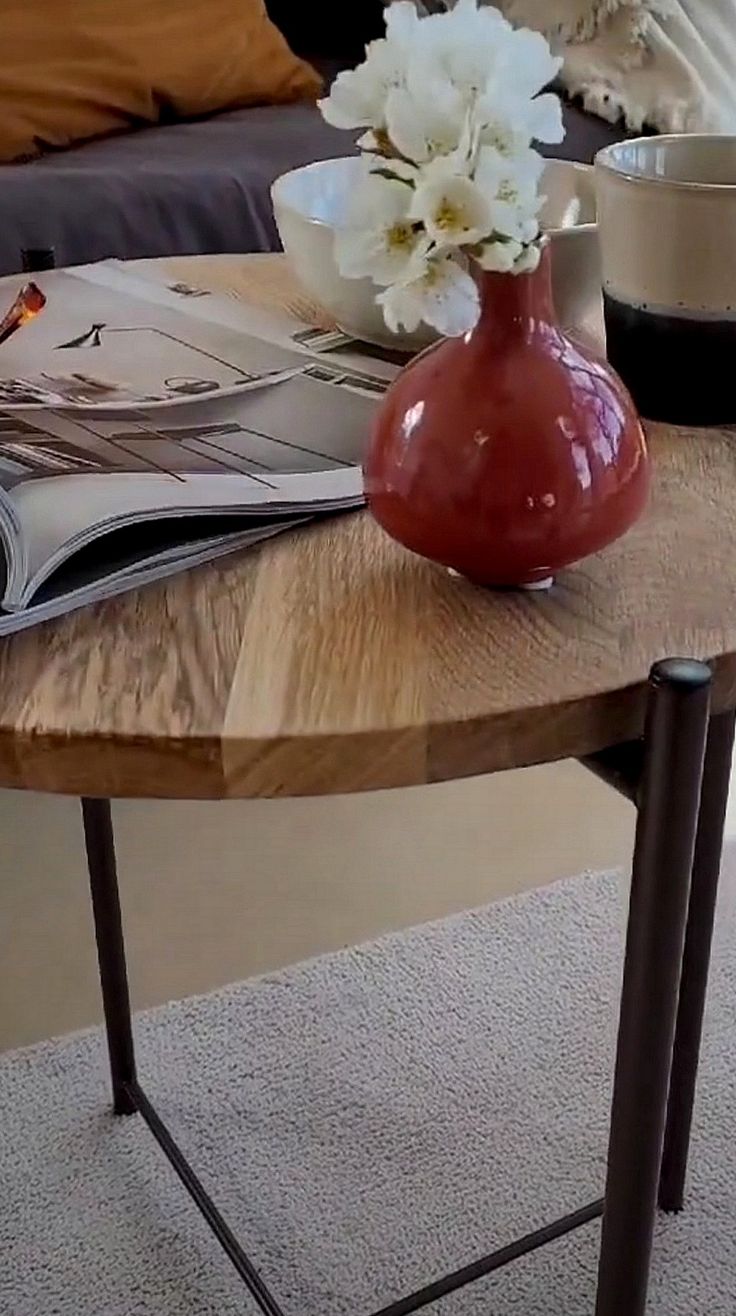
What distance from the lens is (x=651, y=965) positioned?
0.50m

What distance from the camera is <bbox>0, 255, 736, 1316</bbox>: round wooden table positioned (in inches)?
17.9

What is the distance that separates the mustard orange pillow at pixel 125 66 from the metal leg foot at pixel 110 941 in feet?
2.84

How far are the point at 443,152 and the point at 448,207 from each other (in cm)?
2

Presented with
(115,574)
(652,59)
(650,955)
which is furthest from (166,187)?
(650,955)

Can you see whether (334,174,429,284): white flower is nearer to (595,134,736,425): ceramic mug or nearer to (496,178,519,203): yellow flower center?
(496,178,519,203): yellow flower center

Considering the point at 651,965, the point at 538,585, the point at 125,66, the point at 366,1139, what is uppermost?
the point at 125,66

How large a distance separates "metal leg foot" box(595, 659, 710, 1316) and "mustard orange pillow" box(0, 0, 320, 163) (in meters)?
1.24

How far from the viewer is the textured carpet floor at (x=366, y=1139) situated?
34.7 inches

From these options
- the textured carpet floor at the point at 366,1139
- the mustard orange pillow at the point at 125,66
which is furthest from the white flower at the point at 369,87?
the mustard orange pillow at the point at 125,66

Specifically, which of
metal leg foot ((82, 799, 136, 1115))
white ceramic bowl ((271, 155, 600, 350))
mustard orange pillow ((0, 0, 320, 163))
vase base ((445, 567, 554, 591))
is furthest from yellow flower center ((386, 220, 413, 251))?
mustard orange pillow ((0, 0, 320, 163))

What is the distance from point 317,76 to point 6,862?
3.45ft

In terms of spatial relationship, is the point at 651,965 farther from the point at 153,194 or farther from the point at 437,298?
the point at 153,194

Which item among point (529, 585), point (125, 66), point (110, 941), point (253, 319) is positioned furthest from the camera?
point (125, 66)

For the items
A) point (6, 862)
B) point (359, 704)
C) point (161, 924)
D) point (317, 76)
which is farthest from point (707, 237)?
point (317, 76)
